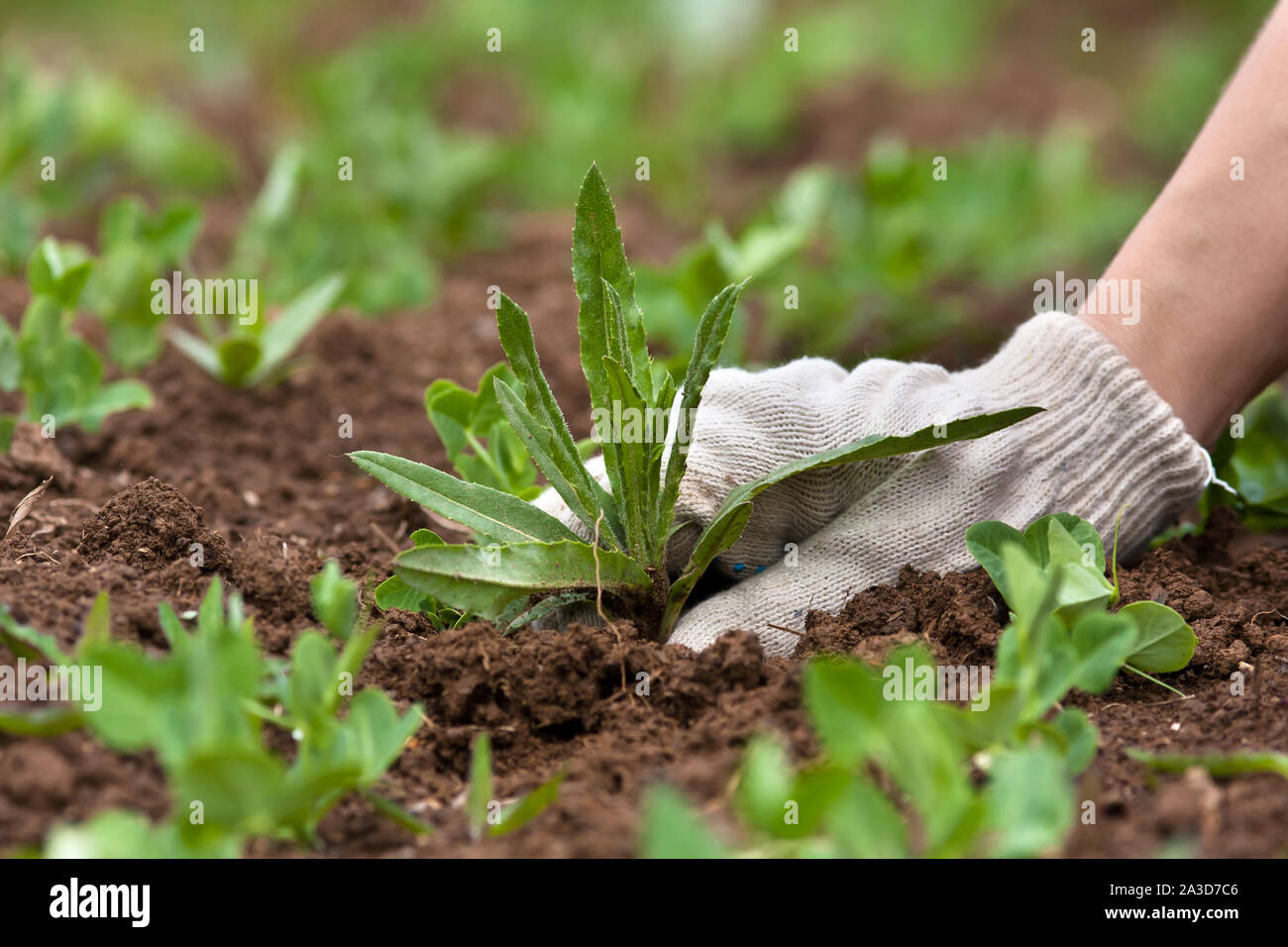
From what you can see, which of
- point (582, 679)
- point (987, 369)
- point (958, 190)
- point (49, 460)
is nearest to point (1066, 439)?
point (987, 369)

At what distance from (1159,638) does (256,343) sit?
5.48 ft

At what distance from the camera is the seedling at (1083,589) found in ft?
4.56

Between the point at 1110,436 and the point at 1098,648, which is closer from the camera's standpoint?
the point at 1098,648

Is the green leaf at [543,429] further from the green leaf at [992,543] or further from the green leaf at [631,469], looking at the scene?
the green leaf at [992,543]

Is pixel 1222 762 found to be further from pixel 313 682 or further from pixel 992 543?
pixel 313 682

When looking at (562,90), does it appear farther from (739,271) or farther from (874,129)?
(739,271)

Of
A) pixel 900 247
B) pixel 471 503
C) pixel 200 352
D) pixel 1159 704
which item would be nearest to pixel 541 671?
pixel 471 503

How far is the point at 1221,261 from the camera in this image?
1.87 m

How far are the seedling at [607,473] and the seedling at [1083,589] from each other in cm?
14

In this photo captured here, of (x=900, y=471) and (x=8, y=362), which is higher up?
(x=8, y=362)

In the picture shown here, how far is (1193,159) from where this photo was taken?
1919mm

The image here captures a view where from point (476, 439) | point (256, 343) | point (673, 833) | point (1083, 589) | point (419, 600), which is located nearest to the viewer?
point (673, 833)

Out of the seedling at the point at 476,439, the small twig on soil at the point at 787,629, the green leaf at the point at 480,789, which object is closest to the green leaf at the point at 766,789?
the green leaf at the point at 480,789

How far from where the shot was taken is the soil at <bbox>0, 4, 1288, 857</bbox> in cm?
116
